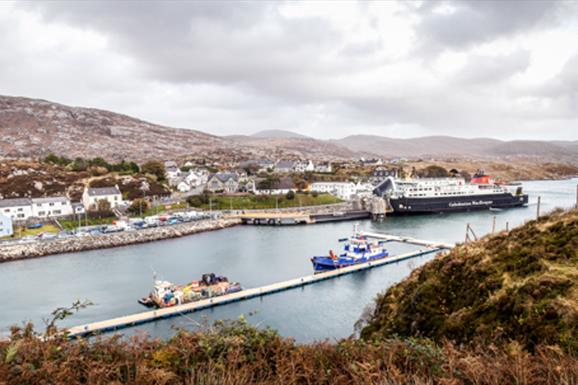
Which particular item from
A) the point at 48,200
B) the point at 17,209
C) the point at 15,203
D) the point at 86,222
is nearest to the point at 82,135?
the point at 48,200

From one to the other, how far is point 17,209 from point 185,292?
21.2 meters

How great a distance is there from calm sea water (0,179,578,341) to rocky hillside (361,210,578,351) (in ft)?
10.5

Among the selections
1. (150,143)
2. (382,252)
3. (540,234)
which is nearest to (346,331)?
(540,234)

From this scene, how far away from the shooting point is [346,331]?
11.9m

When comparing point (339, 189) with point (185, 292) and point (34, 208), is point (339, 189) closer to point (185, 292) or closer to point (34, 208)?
point (34, 208)

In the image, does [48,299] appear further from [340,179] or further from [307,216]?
[340,179]

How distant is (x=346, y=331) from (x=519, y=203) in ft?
129

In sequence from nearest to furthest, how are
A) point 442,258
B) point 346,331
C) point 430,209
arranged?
point 442,258, point 346,331, point 430,209

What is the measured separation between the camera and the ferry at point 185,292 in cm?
1403

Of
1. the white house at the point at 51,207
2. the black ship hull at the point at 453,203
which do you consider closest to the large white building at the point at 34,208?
the white house at the point at 51,207

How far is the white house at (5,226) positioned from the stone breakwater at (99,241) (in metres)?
3.53

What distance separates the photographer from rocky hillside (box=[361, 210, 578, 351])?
15.2ft

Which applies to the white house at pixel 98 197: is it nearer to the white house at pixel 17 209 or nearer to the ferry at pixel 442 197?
the white house at pixel 17 209

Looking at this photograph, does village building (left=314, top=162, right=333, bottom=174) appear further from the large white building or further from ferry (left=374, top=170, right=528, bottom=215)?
the large white building
